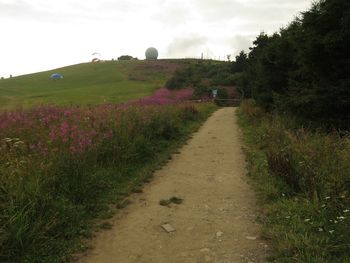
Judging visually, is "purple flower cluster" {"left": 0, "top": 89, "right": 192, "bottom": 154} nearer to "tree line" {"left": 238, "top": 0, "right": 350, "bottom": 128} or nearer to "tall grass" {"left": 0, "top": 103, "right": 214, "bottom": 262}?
"tall grass" {"left": 0, "top": 103, "right": 214, "bottom": 262}

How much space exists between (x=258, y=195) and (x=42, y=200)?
12.9 feet

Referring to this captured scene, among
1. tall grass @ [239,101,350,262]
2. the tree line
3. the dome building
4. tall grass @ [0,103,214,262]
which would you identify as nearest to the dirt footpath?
tall grass @ [239,101,350,262]

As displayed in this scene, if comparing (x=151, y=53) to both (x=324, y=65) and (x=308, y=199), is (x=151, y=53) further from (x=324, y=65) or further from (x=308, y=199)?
(x=308, y=199)

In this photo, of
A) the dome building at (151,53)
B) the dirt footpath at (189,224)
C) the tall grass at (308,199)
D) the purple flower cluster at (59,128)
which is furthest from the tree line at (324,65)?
the dome building at (151,53)

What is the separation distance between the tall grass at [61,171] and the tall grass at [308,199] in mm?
2696

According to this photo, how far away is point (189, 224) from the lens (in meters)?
5.63

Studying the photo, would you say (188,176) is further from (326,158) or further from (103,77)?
(103,77)

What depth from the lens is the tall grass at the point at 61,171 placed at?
4.59 m

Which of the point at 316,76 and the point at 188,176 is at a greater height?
the point at 316,76

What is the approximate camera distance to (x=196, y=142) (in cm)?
1382

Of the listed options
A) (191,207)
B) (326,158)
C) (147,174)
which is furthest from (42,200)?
(326,158)

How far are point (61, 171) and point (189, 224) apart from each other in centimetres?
234

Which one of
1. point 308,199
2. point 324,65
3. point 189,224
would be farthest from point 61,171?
point 324,65

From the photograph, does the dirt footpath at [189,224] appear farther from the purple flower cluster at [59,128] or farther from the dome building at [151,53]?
the dome building at [151,53]
